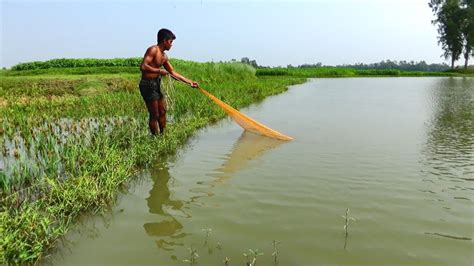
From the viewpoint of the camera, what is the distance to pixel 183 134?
6.32 meters

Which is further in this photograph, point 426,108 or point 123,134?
point 426,108

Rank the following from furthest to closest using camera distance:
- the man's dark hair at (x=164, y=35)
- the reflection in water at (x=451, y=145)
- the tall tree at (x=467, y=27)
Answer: the tall tree at (x=467, y=27) → the man's dark hair at (x=164, y=35) → the reflection in water at (x=451, y=145)

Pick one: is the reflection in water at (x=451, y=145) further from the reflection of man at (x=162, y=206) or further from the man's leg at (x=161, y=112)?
the man's leg at (x=161, y=112)

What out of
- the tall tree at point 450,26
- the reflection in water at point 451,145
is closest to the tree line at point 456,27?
the tall tree at point 450,26

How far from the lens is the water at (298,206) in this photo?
2.51 metres

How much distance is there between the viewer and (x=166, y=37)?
17.7 ft

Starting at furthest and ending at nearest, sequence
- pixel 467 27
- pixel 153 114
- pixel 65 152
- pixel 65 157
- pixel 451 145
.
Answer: pixel 467 27
pixel 451 145
pixel 153 114
pixel 65 152
pixel 65 157

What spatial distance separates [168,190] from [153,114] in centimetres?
202

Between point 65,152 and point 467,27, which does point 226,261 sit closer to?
point 65,152

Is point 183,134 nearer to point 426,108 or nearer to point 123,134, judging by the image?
point 123,134

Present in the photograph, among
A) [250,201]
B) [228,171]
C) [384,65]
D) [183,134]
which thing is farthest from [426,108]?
[384,65]

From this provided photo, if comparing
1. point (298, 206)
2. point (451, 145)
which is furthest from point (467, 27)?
point (298, 206)

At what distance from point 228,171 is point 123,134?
1.84m

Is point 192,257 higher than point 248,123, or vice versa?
point 248,123
